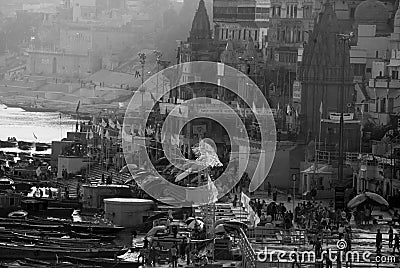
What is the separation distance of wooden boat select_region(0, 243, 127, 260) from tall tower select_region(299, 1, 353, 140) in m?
7.17

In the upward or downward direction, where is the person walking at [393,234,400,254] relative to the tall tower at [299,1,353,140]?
downward

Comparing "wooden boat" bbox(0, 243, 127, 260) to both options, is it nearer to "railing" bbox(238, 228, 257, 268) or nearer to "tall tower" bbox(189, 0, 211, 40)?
"railing" bbox(238, 228, 257, 268)

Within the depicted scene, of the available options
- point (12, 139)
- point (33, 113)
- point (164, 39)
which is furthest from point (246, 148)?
point (164, 39)

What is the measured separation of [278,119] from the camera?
22531 millimetres

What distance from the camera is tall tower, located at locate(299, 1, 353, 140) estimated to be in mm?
22188

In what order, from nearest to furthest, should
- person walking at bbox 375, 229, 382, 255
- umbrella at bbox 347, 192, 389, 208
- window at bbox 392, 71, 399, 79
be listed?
person walking at bbox 375, 229, 382, 255 → umbrella at bbox 347, 192, 389, 208 → window at bbox 392, 71, 399, 79

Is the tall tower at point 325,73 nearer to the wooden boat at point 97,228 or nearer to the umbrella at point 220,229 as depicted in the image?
the wooden boat at point 97,228

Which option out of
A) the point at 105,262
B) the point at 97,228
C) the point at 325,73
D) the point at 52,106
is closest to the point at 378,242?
the point at 105,262

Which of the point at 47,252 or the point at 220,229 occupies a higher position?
the point at 220,229

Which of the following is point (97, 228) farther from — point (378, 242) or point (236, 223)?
point (378, 242)

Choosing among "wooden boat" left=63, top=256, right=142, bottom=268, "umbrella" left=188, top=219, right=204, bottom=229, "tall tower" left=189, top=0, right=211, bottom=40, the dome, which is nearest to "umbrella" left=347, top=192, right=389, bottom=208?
"umbrella" left=188, top=219, right=204, bottom=229

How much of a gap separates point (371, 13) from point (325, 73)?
4.47 m

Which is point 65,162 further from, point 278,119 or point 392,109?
point 392,109

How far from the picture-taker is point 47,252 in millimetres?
14969
